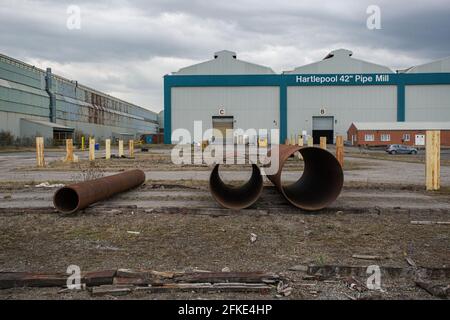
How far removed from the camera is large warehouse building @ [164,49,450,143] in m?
51.3

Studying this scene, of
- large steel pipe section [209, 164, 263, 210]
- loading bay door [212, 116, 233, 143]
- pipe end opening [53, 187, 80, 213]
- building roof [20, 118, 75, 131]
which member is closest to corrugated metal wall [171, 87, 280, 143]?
loading bay door [212, 116, 233, 143]

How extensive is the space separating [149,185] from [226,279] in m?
7.65

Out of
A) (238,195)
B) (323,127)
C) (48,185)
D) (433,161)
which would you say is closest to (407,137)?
(323,127)

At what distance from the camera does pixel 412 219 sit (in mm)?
7207

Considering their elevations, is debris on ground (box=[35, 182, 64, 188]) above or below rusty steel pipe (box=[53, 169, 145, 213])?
below

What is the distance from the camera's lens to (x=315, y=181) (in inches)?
374

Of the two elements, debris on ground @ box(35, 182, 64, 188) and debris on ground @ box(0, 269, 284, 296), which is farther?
debris on ground @ box(35, 182, 64, 188)

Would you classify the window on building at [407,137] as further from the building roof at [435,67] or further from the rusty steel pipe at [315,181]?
the rusty steel pipe at [315,181]

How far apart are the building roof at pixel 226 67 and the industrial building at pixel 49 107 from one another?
1736 centimetres

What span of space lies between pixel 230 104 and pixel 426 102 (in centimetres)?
2436

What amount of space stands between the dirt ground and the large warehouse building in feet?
140

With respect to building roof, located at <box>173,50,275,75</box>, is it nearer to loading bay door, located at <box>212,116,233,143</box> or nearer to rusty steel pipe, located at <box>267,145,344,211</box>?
loading bay door, located at <box>212,116,233,143</box>

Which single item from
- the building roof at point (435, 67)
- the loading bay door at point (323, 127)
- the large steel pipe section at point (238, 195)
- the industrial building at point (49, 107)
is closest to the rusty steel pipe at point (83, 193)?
the large steel pipe section at point (238, 195)
